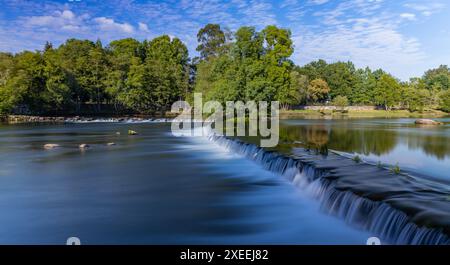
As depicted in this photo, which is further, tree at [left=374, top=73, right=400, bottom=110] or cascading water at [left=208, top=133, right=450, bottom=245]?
tree at [left=374, top=73, right=400, bottom=110]

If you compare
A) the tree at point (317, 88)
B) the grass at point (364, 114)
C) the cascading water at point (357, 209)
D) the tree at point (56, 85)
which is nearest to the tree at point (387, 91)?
the grass at point (364, 114)

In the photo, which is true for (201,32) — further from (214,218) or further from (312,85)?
(214,218)

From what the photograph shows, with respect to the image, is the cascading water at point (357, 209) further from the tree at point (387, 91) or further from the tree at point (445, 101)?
the tree at point (445, 101)

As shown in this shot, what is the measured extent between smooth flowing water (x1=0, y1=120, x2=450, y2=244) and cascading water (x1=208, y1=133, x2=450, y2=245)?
16 centimetres

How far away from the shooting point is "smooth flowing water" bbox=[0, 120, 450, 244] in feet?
23.7

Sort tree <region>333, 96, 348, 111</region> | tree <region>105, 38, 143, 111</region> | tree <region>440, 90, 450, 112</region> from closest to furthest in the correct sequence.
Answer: tree <region>105, 38, 143, 111</region> → tree <region>440, 90, 450, 112</region> → tree <region>333, 96, 348, 111</region>

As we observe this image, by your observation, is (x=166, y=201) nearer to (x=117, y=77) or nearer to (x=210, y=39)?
(x=117, y=77)

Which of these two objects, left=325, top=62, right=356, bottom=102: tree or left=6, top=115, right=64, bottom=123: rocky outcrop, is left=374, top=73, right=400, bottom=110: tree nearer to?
left=325, top=62, right=356, bottom=102: tree

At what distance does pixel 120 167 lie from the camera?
14.6 metres

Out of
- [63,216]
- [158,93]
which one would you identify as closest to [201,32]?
[158,93]

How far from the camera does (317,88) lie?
70875 mm

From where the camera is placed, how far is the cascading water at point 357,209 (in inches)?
225

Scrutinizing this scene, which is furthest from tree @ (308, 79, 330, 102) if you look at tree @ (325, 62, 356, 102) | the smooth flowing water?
the smooth flowing water
